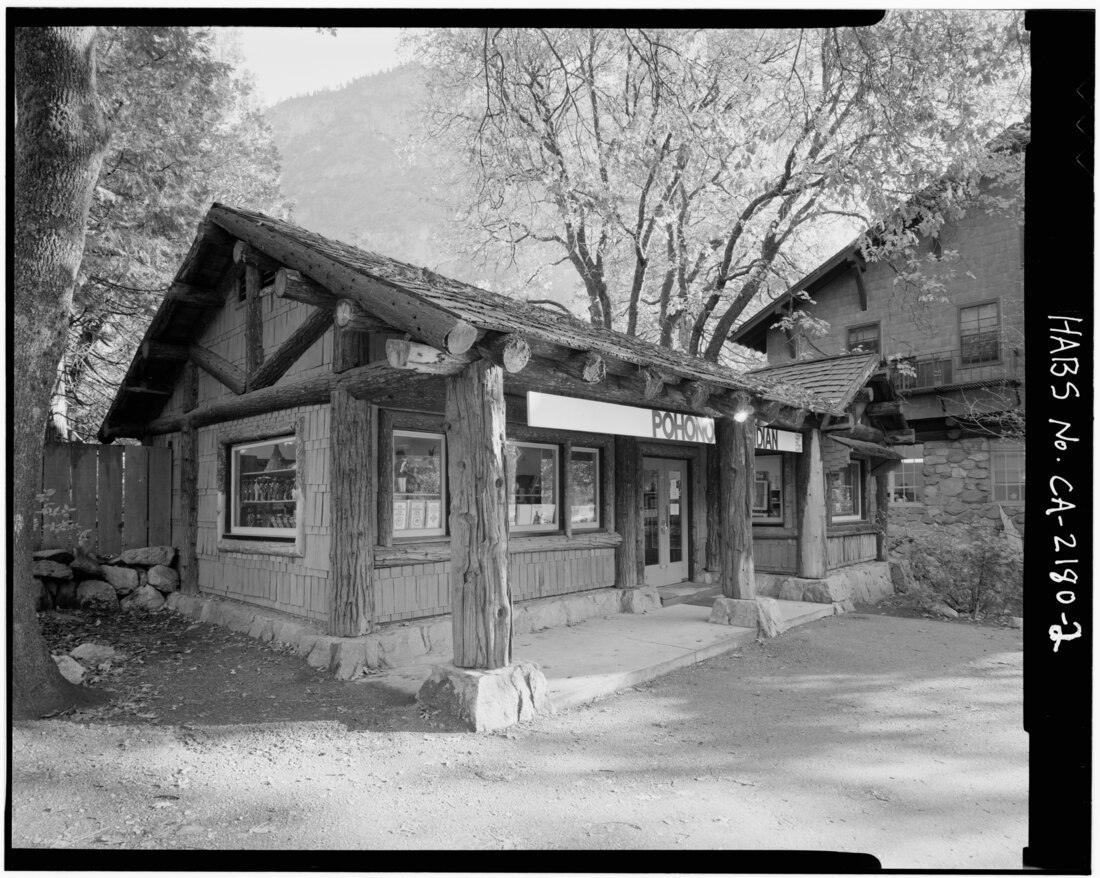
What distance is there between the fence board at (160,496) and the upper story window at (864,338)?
15.2 metres

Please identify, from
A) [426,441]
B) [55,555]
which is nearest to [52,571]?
[55,555]

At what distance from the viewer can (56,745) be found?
4465 millimetres

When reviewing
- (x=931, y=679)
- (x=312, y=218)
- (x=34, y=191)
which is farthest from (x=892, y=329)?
(x=312, y=218)

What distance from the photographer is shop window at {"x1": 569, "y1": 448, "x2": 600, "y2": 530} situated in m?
9.24

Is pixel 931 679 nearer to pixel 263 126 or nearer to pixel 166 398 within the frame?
pixel 166 398

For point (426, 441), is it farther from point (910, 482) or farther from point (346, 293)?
point (910, 482)

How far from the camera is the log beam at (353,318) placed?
564cm

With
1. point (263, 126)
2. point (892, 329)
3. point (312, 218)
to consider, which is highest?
point (312, 218)

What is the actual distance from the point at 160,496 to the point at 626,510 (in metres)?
6.58

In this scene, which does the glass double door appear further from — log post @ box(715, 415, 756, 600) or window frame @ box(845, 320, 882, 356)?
window frame @ box(845, 320, 882, 356)

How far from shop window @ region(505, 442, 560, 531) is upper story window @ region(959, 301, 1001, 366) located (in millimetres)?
11942

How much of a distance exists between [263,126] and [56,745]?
16.3m

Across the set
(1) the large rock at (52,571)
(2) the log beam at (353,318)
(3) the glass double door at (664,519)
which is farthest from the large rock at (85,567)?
(3) the glass double door at (664,519)

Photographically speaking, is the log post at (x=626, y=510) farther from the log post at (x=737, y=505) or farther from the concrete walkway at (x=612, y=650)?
the log post at (x=737, y=505)
